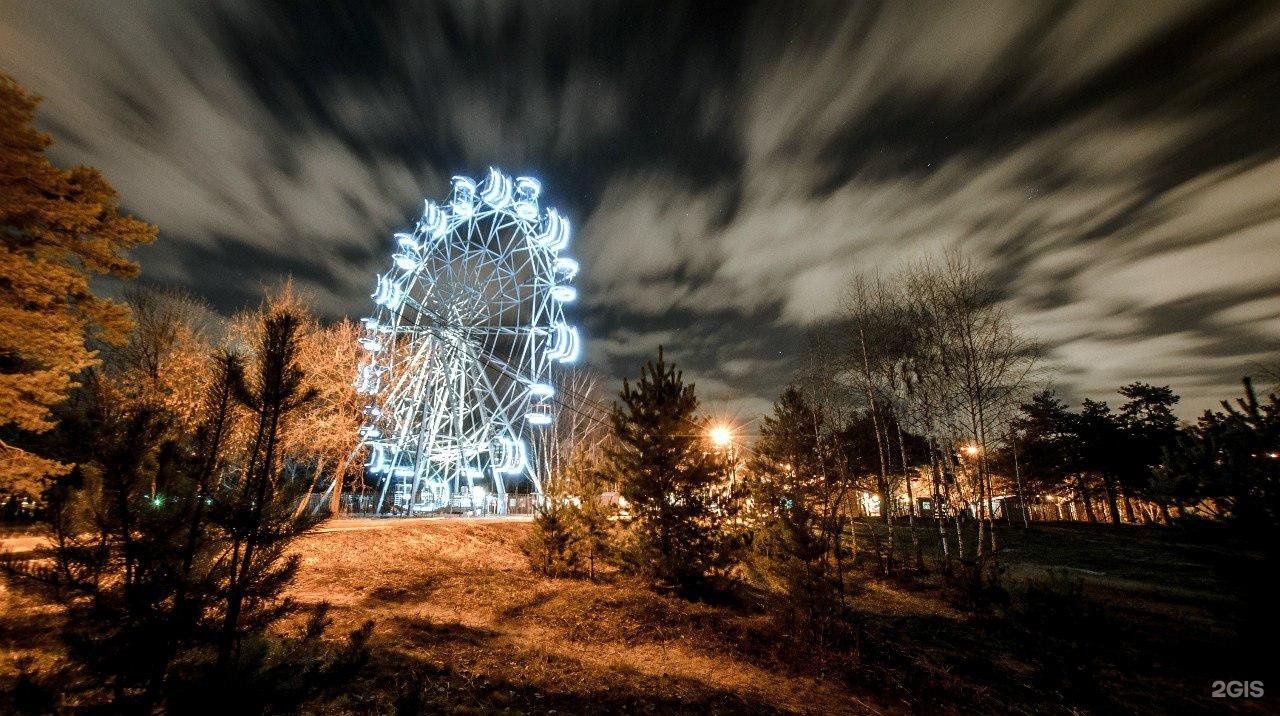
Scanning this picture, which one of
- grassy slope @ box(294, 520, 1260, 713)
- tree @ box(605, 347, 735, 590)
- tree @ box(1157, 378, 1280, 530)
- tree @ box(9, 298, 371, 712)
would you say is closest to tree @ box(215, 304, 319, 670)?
tree @ box(9, 298, 371, 712)

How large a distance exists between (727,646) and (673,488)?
10.5ft

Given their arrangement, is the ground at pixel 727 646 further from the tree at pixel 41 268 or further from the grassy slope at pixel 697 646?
the tree at pixel 41 268

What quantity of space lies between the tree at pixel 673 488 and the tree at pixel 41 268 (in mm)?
11381

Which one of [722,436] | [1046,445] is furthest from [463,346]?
[1046,445]

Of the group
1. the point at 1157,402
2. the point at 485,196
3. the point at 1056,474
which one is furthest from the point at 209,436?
the point at 1157,402

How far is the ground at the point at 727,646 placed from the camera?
19.2ft

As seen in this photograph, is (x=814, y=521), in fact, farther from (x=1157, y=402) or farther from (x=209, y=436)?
(x=1157, y=402)

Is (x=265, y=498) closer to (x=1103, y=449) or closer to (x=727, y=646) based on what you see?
(x=727, y=646)

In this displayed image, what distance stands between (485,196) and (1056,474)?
43.6 m

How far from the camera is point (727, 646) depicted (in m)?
7.97

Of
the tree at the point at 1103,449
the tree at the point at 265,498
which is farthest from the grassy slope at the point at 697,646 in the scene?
the tree at the point at 1103,449

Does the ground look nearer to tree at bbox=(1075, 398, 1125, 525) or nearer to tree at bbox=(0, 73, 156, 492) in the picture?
tree at bbox=(0, 73, 156, 492)

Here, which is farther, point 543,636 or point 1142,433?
point 1142,433

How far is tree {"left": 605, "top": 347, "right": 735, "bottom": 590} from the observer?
10.2 meters
